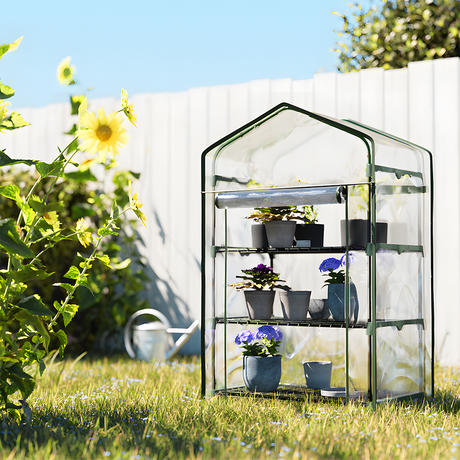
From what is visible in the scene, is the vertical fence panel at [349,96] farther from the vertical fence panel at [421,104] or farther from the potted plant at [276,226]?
the potted plant at [276,226]

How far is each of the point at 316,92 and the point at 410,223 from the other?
193cm

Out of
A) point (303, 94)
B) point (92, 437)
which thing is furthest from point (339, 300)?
point (303, 94)

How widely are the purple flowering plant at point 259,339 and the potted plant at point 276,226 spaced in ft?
1.62

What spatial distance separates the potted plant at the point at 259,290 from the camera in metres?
3.70

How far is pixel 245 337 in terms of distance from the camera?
3.69 meters

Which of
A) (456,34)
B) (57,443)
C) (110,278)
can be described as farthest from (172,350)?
(456,34)

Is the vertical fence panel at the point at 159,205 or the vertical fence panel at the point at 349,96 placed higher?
the vertical fence panel at the point at 349,96

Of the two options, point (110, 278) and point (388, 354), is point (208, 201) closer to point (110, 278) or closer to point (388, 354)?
point (388, 354)

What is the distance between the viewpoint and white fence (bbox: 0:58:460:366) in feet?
15.4

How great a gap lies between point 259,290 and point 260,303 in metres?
0.08

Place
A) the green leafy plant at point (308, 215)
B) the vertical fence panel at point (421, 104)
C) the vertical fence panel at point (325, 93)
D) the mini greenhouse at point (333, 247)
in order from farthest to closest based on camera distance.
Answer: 1. the vertical fence panel at point (325, 93)
2. the vertical fence panel at point (421, 104)
3. the green leafy plant at point (308, 215)
4. the mini greenhouse at point (333, 247)

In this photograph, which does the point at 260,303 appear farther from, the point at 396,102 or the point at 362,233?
the point at 396,102

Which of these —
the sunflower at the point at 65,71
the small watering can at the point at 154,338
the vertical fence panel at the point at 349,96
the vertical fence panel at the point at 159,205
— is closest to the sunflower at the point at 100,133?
the sunflower at the point at 65,71

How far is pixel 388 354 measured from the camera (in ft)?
11.1
